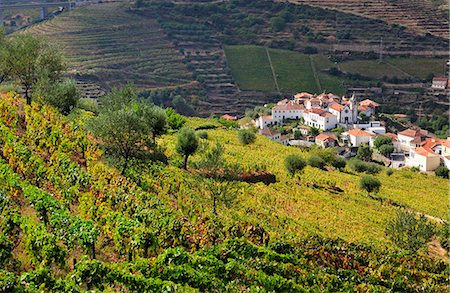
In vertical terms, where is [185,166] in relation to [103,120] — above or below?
below

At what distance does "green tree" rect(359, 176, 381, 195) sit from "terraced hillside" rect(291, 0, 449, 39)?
359ft

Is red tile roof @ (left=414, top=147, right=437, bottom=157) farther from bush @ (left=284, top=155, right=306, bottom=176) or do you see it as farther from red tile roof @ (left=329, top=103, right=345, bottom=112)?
bush @ (left=284, top=155, right=306, bottom=176)

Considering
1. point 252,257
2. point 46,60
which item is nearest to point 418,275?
point 252,257

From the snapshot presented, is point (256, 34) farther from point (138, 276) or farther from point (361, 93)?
point (138, 276)

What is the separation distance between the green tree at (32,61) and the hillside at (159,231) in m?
5.70

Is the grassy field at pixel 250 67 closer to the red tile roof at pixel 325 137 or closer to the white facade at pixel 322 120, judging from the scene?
the white facade at pixel 322 120

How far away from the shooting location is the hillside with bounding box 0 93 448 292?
48.1 ft

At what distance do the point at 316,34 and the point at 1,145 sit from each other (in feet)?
393

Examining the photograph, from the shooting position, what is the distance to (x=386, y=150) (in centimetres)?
7081

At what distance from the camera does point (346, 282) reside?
17703 mm

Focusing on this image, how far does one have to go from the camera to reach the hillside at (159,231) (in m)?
14.7

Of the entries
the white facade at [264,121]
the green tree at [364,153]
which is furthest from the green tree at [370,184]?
the white facade at [264,121]

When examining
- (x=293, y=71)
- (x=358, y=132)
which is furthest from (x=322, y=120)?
(x=293, y=71)

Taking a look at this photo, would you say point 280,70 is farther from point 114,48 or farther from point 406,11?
point 406,11
